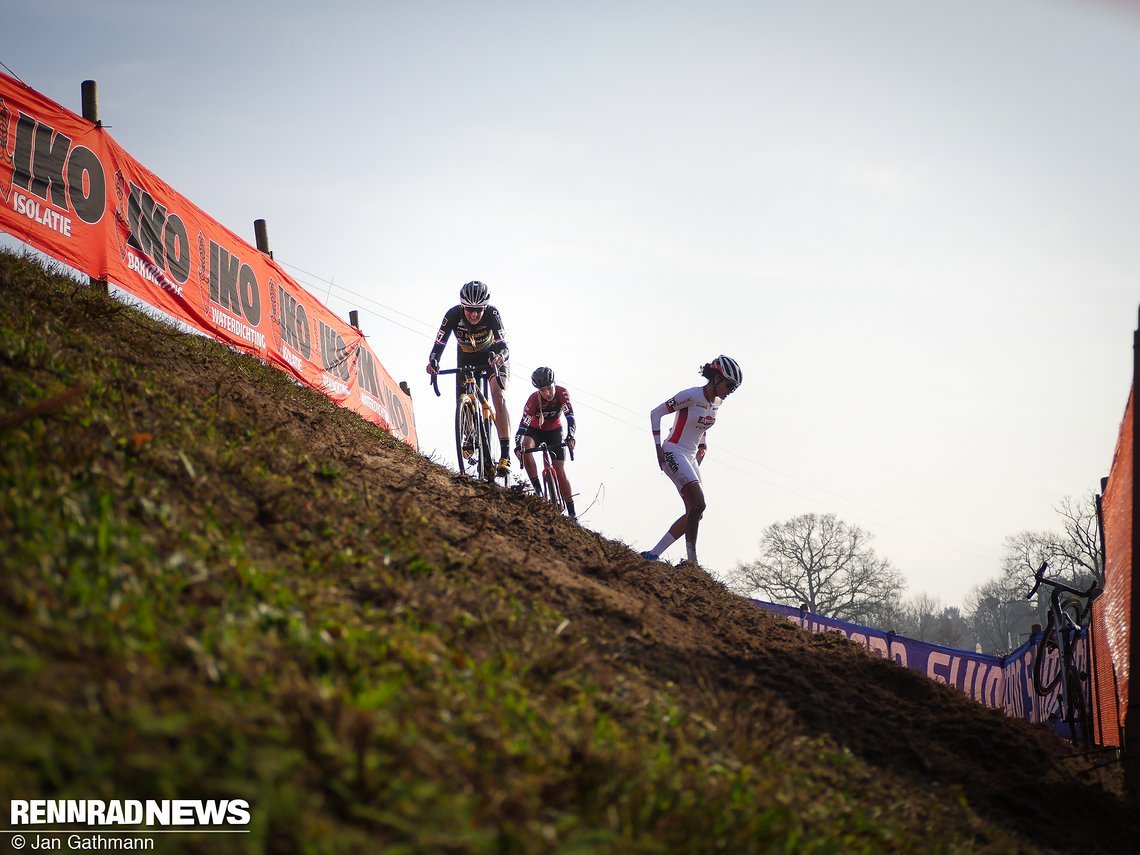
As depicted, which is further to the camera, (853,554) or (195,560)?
(853,554)

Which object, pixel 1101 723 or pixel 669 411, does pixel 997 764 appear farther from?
pixel 669 411

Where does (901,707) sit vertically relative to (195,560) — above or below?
below

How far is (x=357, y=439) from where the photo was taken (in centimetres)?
754

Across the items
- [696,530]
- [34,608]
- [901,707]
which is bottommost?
[901,707]

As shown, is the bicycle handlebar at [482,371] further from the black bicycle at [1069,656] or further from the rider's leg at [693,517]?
the black bicycle at [1069,656]

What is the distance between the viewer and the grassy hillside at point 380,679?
223 cm

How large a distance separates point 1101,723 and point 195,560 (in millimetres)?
8271

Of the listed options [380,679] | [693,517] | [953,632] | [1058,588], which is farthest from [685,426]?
[953,632]

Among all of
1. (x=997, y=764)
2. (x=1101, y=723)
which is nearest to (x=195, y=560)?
(x=997, y=764)

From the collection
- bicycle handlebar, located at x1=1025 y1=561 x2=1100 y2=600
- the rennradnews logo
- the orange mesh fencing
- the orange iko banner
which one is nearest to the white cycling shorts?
bicycle handlebar, located at x1=1025 y1=561 x2=1100 y2=600

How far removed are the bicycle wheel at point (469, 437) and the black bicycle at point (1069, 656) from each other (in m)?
6.18

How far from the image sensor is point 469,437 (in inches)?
368

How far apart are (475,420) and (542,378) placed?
3.03 m

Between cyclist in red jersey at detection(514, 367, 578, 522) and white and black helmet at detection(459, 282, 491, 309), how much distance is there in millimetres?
2667
